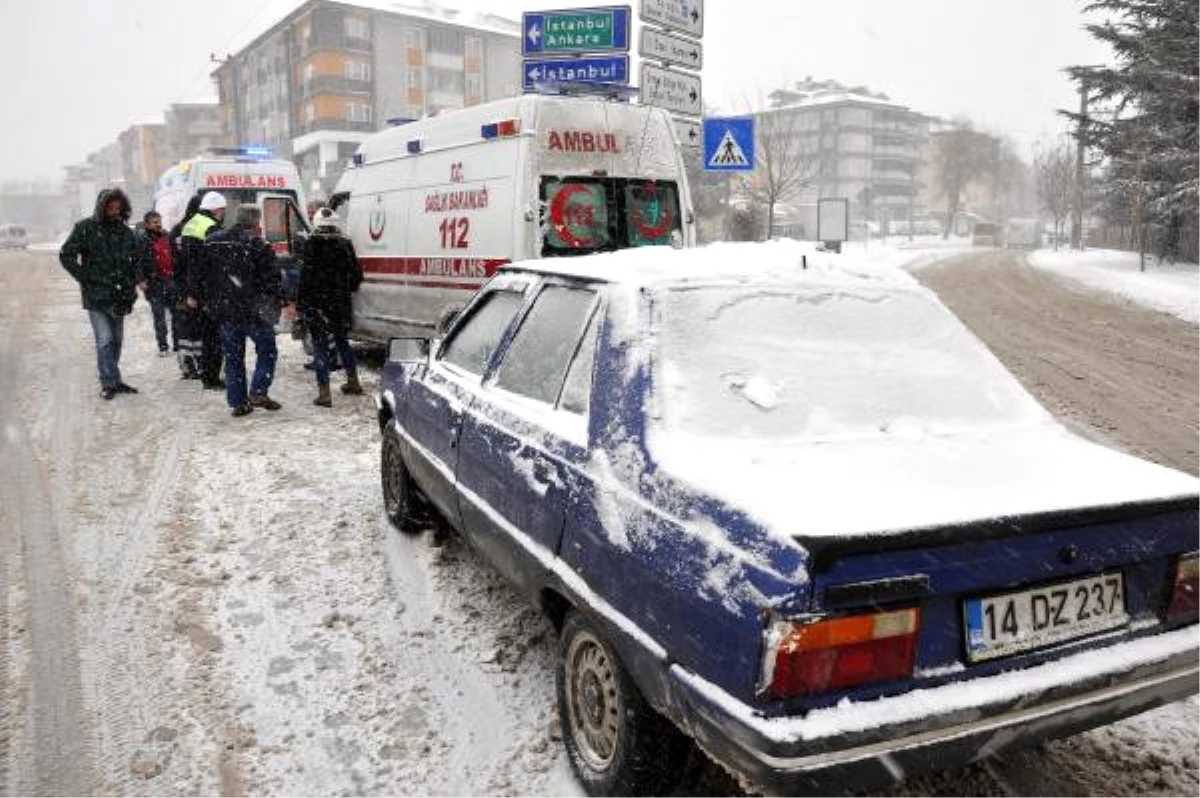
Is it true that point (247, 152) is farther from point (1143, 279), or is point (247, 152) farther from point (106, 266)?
point (1143, 279)

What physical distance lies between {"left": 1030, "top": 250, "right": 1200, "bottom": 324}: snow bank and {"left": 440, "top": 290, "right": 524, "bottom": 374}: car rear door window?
15.9m

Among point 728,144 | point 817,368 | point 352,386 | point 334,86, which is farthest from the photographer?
point 334,86

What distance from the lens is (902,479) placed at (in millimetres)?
2371

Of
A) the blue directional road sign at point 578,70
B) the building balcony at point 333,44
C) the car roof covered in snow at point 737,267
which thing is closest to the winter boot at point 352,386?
the blue directional road sign at point 578,70

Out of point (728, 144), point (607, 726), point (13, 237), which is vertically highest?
point (13, 237)

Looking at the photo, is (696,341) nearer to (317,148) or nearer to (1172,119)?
(1172,119)

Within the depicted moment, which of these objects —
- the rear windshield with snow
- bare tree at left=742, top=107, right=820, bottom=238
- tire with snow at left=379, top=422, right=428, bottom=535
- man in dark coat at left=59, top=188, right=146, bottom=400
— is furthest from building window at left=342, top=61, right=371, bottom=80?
the rear windshield with snow

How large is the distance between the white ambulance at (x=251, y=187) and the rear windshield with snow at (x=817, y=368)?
10443mm

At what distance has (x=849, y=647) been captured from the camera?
2.01 meters

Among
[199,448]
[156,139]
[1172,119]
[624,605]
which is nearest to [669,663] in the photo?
[624,605]

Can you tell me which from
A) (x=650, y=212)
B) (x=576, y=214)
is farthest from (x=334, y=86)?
(x=576, y=214)

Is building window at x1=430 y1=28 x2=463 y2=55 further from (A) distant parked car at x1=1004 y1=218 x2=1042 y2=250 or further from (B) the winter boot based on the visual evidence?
(B) the winter boot

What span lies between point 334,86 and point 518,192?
5381 cm

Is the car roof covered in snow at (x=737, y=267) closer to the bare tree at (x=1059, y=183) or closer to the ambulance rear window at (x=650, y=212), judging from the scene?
the ambulance rear window at (x=650, y=212)
